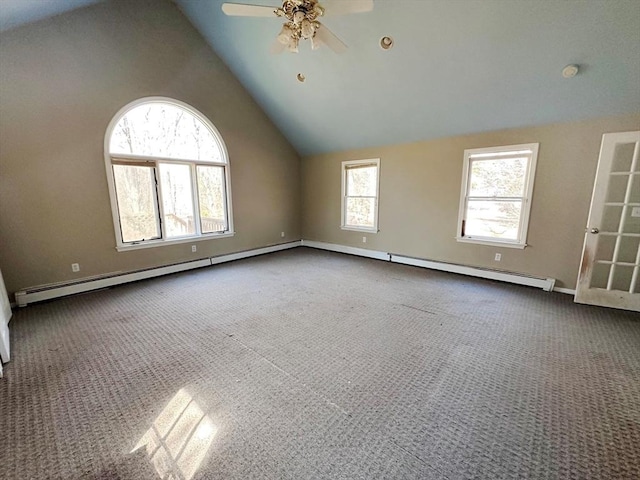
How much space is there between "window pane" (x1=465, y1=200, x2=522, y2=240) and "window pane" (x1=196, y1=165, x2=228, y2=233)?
4.41 meters

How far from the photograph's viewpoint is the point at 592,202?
322cm

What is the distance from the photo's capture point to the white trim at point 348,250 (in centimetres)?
554

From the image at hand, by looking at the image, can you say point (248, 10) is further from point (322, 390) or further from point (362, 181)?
point (362, 181)

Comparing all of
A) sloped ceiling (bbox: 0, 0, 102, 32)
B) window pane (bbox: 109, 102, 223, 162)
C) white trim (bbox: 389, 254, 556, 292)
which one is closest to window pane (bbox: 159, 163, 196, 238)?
window pane (bbox: 109, 102, 223, 162)

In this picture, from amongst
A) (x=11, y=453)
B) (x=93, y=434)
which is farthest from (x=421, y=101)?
(x=11, y=453)

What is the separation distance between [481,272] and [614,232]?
5.13 feet

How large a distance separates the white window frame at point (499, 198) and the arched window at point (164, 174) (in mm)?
4187

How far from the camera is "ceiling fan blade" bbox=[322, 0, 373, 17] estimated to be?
6.72ft

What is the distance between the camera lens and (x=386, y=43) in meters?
3.25

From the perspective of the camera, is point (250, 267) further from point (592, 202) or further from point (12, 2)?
point (592, 202)

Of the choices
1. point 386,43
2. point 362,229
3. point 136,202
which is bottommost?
point 362,229

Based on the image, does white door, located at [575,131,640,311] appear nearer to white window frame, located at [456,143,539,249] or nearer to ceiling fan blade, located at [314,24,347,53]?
white window frame, located at [456,143,539,249]

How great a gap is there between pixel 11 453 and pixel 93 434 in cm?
36

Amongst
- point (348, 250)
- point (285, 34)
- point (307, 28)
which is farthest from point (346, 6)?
point (348, 250)
